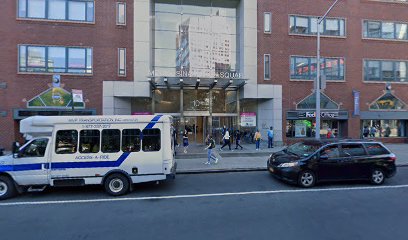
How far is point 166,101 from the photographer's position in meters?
19.3

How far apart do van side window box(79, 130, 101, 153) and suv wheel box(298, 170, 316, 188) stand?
22.0 feet

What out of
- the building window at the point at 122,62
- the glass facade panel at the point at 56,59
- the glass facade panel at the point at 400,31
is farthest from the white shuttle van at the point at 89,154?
the glass facade panel at the point at 400,31

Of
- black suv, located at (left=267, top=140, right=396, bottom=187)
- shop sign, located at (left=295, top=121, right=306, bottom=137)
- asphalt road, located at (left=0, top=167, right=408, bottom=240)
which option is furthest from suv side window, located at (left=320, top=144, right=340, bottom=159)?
shop sign, located at (left=295, top=121, right=306, bottom=137)

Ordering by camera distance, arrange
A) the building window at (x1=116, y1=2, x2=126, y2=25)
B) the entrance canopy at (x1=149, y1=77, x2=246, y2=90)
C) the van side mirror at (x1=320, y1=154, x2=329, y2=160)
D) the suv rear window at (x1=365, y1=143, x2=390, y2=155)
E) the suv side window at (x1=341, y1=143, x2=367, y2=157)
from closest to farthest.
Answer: the van side mirror at (x1=320, y1=154, x2=329, y2=160)
the suv side window at (x1=341, y1=143, x2=367, y2=157)
the suv rear window at (x1=365, y1=143, x2=390, y2=155)
the entrance canopy at (x1=149, y1=77, x2=246, y2=90)
the building window at (x1=116, y1=2, x2=126, y2=25)

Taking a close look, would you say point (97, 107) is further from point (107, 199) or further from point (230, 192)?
point (230, 192)

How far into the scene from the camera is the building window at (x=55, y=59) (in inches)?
634

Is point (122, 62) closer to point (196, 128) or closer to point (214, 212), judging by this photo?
point (196, 128)

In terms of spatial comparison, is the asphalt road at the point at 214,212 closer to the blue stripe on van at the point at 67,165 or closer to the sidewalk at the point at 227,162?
the blue stripe on van at the point at 67,165

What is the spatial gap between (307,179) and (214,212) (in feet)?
13.2

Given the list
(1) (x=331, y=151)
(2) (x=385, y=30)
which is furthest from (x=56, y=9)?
(2) (x=385, y=30)

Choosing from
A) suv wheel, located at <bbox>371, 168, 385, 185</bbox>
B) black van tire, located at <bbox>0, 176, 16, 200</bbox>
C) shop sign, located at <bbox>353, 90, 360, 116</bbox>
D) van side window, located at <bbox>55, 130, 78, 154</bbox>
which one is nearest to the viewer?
black van tire, located at <bbox>0, 176, 16, 200</bbox>

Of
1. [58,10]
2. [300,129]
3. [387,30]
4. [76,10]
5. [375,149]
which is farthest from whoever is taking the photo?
[387,30]

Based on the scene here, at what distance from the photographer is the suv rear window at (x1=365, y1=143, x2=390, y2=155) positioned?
884 centimetres

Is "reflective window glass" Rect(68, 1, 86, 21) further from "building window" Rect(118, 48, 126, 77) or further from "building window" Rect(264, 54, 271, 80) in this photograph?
"building window" Rect(264, 54, 271, 80)
